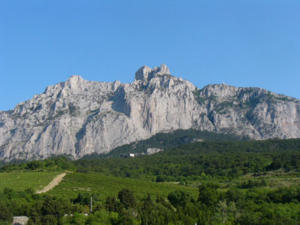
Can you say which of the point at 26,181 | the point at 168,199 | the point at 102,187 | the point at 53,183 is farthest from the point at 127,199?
the point at 26,181

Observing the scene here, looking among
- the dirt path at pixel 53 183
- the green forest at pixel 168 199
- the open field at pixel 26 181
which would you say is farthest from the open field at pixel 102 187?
the open field at pixel 26 181

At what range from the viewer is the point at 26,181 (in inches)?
3930

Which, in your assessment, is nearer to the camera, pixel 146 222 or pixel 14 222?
pixel 146 222

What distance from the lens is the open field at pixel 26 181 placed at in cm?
9206

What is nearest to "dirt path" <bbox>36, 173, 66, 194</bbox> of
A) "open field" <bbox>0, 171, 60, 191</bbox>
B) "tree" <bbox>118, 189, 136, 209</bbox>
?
"open field" <bbox>0, 171, 60, 191</bbox>

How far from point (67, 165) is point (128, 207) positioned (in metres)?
82.9

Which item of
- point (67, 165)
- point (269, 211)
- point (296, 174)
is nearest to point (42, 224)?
point (269, 211)

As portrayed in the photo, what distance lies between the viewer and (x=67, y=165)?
5738 inches

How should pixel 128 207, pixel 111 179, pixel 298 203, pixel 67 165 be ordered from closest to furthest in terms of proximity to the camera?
pixel 128 207, pixel 298 203, pixel 111 179, pixel 67 165

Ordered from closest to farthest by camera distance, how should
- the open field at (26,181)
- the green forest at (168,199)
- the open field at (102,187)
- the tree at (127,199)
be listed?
1. the green forest at (168,199)
2. the tree at (127,199)
3. the open field at (102,187)
4. the open field at (26,181)

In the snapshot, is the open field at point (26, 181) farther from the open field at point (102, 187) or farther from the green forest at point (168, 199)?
the open field at point (102, 187)

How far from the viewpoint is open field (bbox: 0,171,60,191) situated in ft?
302

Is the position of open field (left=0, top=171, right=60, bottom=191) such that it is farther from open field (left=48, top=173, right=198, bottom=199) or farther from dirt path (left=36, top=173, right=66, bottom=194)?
open field (left=48, top=173, right=198, bottom=199)

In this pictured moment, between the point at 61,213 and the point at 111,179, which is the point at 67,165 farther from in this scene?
the point at 61,213
